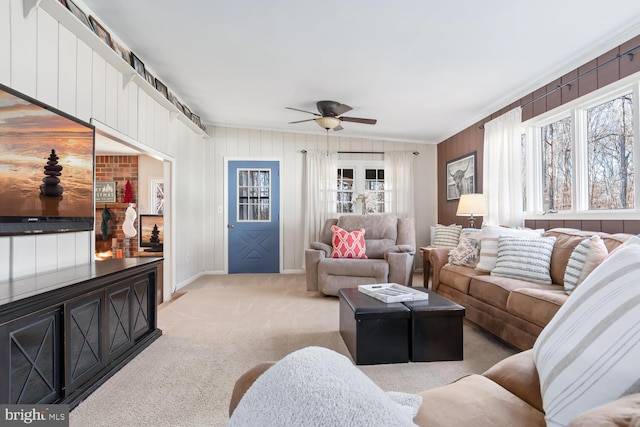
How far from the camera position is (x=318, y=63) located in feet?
Result: 10.6

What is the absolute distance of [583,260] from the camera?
2.23 m

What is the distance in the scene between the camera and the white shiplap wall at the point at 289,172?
578cm

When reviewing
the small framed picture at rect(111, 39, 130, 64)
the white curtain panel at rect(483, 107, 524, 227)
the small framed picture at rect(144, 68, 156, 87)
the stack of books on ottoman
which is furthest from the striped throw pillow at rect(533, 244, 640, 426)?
the small framed picture at rect(144, 68, 156, 87)

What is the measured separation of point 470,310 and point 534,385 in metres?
2.02

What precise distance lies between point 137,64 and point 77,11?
0.93 m

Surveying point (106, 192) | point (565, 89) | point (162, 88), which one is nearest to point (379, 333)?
point (565, 89)

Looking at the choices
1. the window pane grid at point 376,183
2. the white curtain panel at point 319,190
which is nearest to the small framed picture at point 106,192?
the white curtain panel at point 319,190

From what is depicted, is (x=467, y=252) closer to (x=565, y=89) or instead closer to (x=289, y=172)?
(x=565, y=89)

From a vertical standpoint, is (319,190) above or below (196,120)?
below

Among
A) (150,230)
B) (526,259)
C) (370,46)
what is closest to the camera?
(526,259)

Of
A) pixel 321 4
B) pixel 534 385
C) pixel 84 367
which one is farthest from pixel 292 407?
pixel 321 4

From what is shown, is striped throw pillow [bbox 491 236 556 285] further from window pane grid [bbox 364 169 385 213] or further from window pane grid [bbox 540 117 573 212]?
window pane grid [bbox 364 169 385 213]

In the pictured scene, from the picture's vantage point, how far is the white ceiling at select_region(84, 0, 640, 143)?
2.37m

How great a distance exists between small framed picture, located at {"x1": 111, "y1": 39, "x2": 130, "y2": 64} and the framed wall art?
14.1 ft
